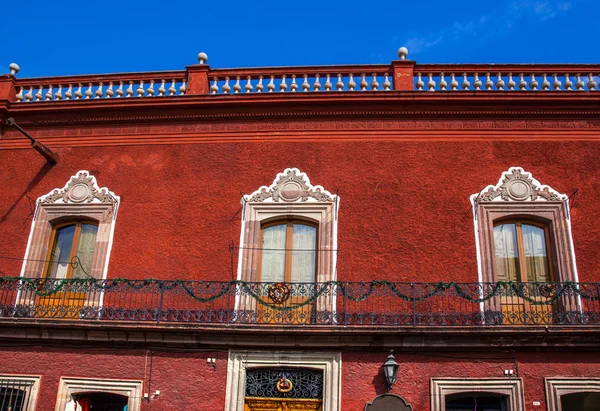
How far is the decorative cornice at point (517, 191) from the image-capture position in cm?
1145

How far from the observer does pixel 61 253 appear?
39.8 feet

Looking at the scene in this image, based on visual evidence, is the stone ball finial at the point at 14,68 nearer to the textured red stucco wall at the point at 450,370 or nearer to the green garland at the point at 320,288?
the green garland at the point at 320,288

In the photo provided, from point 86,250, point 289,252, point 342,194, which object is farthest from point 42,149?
point 342,194

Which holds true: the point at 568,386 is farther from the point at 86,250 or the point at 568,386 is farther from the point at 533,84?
the point at 86,250

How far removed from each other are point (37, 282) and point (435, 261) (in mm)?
7287

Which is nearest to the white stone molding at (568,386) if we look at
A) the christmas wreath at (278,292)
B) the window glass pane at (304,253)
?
the window glass pane at (304,253)

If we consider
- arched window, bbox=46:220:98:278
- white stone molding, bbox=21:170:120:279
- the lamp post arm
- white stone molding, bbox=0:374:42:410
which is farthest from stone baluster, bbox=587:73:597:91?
white stone molding, bbox=0:374:42:410

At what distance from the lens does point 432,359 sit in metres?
10.2

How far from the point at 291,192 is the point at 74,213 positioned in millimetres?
4288

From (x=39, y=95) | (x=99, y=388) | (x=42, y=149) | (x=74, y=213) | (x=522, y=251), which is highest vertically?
(x=39, y=95)

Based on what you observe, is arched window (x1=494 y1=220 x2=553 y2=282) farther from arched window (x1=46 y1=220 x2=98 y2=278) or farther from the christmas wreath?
arched window (x1=46 y1=220 x2=98 y2=278)

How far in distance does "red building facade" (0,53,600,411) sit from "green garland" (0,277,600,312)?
0.16 ft

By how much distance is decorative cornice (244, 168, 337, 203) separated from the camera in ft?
38.5

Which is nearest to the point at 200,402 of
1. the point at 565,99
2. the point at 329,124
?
the point at 329,124
